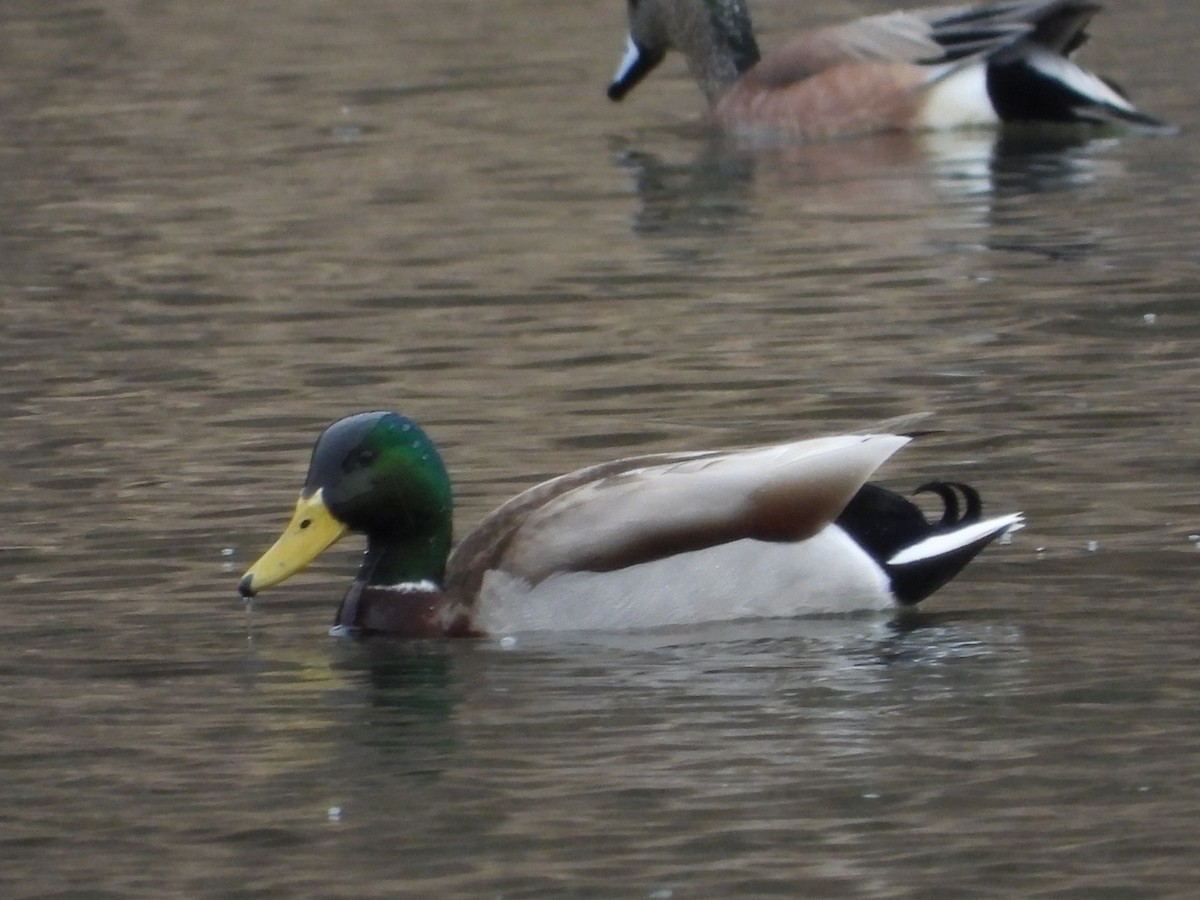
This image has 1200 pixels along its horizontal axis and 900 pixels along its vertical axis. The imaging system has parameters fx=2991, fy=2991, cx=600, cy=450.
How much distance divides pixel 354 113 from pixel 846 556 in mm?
10859

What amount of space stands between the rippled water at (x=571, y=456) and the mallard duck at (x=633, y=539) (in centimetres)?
14

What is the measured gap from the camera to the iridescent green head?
7.64 m

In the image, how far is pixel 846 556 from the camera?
773 centimetres

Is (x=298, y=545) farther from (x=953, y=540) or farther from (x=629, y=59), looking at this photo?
(x=629, y=59)

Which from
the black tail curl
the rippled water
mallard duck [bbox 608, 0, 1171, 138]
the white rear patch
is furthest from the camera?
mallard duck [bbox 608, 0, 1171, 138]

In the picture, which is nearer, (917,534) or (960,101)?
(917,534)

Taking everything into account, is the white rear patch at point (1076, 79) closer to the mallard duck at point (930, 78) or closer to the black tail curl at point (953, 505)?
the mallard duck at point (930, 78)

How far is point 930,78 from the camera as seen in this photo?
16578 mm

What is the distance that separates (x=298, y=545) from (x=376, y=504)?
25 cm

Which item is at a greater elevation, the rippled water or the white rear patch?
the rippled water

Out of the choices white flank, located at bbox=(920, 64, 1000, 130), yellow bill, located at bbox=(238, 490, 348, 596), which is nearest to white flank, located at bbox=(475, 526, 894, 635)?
yellow bill, located at bbox=(238, 490, 348, 596)

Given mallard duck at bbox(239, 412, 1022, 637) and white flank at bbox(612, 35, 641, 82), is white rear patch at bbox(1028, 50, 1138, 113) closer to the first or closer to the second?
white flank at bbox(612, 35, 641, 82)

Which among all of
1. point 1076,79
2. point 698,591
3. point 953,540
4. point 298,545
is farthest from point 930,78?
point 298,545

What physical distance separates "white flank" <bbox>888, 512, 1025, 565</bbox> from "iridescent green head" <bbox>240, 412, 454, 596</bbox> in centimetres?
120
